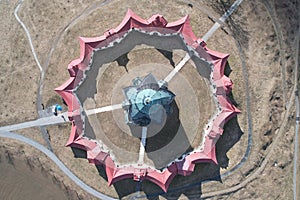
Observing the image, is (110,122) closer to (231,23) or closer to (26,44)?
(26,44)

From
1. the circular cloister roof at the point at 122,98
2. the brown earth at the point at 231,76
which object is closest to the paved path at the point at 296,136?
the brown earth at the point at 231,76

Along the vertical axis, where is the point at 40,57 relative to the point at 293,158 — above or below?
above

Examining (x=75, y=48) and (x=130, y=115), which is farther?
(x=75, y=48)

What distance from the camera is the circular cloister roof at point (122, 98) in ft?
181

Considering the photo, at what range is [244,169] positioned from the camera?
57219mm

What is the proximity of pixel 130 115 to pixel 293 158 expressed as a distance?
24.6 metres

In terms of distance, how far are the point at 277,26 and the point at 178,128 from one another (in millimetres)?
20347

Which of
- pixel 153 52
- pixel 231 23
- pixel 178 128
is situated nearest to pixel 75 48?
pixel 153 52

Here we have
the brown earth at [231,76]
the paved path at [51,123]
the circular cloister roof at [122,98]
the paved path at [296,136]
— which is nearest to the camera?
the circular cloister roof at [122,98]

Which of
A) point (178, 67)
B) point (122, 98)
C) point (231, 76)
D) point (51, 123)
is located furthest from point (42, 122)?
point (231, 76)

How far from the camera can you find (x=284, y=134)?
5797 cm

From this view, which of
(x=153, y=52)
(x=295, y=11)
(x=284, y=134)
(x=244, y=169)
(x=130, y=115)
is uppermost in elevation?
(x=295, y=11)

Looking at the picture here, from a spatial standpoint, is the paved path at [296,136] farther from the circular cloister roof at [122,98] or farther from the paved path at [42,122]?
the paved path at [42,122]

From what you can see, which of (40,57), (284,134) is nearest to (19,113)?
(40,57)
